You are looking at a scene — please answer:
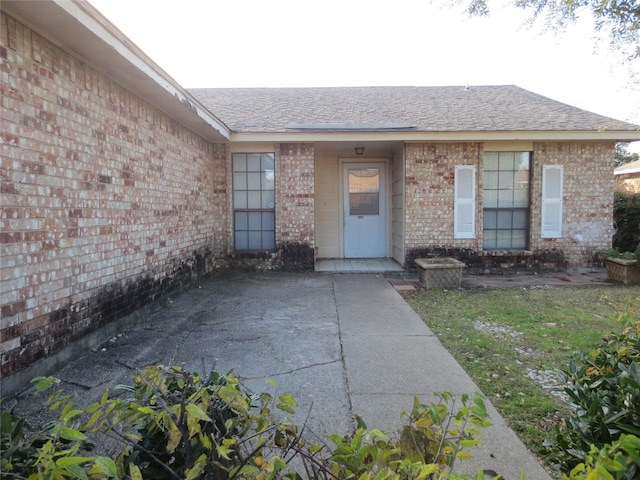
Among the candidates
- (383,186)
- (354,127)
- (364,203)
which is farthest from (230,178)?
(383,186)

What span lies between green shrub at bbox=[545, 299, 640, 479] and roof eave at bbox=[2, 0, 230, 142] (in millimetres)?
4151

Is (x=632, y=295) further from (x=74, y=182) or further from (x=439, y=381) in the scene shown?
(x=74, y=182)

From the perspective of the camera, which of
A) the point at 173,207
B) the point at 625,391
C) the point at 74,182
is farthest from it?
the point at 173,207

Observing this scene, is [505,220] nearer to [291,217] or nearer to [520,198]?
[520,198]

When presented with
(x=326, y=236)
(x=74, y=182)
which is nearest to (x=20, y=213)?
(x=74, y=182)

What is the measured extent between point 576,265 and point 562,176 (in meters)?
2.08

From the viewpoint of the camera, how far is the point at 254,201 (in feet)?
30.9

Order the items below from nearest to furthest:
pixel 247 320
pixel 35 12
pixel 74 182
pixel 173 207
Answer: pixel 35 12 < pixel 74 182 < pixel 247 320 < pixel 173 207

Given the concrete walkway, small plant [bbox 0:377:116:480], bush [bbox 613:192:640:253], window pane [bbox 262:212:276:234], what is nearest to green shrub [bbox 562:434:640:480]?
the concrete walkway

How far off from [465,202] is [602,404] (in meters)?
8.21

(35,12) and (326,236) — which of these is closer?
(35,12)

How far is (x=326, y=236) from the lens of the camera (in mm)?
10930

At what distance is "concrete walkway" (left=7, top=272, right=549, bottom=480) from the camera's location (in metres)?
2.80

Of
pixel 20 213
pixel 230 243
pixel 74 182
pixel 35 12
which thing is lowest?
pixel 230 243
